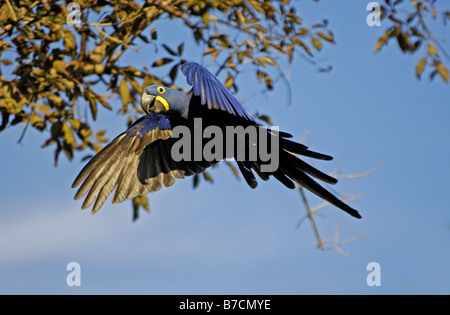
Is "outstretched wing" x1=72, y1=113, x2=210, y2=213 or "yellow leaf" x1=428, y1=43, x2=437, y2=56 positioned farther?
"yellow leaf" x1=428, y1=43, x2=437, y2=56

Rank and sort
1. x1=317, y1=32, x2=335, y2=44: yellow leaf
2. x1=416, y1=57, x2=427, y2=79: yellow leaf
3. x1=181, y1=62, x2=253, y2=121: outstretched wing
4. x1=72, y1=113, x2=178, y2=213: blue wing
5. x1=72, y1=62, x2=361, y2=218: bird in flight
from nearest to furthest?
x1=181, y1=62, x2=253, y2=121: outstretched wing < x1=72, y1=62, x2=361, y2=218: bird in flight < x1=72, y1=113, x2=178, y2=213: blue wing < x1=416, y1=57, x2=427, y2=79: yellow leaf < x1=317, y1=32, x2=335, y2=44: yellow leaf

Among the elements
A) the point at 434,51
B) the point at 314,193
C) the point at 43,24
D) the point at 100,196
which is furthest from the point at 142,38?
the point at 434,51

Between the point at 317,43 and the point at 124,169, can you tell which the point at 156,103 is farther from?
the point at 317,43

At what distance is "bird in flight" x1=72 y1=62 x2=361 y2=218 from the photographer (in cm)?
301

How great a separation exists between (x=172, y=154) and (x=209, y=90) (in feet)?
2.59

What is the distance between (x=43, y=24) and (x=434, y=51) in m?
2.85

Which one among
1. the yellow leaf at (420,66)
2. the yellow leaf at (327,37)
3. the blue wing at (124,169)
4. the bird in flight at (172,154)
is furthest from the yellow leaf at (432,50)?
the blue wing at (124,169)

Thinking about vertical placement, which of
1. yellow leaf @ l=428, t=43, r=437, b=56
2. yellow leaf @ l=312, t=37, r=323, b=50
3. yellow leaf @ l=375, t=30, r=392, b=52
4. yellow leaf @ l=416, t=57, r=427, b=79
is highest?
yellow leaf @ l=312, t=37, r=323, b=50

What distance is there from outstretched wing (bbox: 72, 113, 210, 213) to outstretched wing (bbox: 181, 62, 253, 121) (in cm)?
59

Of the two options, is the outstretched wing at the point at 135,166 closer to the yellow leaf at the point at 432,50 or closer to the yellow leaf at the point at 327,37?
the yellow leaf at the point at 327,37

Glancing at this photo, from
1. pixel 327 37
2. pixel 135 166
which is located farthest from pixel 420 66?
pixel 135 166

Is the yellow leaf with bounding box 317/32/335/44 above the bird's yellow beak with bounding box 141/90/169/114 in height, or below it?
above

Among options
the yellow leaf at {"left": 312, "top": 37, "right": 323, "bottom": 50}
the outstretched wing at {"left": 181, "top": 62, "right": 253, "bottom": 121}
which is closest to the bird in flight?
the outstretched wing at {"left": 181, "top": 62, "right": 253, "bottom": 121}

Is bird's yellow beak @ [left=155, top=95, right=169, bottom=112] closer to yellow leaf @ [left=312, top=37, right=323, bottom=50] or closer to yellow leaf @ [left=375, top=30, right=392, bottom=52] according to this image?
yellow leaf @ [left=312, top=37, right=323, bottom=50]
